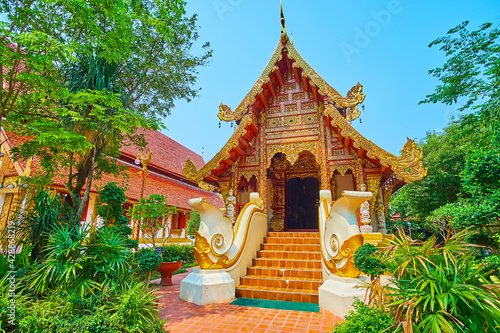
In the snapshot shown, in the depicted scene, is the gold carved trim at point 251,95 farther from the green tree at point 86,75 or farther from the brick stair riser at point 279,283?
the brick stair riser at point 279,283

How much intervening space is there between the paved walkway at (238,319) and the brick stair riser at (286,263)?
4.65 ft

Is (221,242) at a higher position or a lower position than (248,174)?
lower

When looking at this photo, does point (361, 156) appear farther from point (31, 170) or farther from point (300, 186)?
point (31, 170)

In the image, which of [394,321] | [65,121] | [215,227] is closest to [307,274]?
[215,227]

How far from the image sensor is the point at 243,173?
8.12 metres

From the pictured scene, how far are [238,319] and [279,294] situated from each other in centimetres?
117

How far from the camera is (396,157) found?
6.07 m

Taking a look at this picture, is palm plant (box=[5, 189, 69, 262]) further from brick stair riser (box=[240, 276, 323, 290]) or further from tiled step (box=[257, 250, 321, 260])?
tiled step (box=[257, 250, 321, 260])

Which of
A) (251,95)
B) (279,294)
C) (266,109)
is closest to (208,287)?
(279,294)

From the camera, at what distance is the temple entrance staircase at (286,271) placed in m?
4.59

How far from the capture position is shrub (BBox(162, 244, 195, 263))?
8859 millimetres

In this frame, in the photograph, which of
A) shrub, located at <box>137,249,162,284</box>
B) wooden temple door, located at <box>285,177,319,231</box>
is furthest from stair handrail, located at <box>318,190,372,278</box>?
wooden temple door, located at <box>285,177,319,231</box>

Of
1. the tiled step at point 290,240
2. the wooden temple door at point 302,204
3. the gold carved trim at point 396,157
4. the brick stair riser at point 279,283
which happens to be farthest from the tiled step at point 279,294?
the wooden temple door at point 302,204

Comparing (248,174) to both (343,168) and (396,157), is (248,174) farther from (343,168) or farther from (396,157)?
(396,157)
